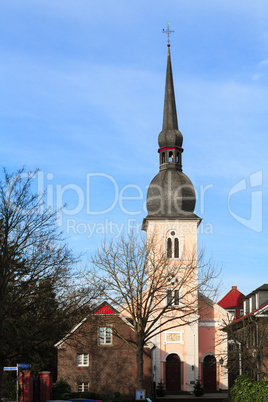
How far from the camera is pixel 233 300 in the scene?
8400 cm

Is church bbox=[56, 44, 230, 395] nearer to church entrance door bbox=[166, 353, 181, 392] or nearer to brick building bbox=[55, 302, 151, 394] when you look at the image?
church entrance door bbox=[166, 353, 181, 392]

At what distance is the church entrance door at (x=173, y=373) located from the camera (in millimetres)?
56406

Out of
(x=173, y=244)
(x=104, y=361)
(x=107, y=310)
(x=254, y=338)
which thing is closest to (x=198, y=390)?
(x=104, y=361)

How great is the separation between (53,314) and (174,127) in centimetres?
3231

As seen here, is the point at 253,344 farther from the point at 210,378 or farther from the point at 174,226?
the point at 174,226

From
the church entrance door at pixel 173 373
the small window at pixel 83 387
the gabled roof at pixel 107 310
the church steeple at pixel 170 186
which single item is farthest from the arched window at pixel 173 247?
the small window at pixel 83 387

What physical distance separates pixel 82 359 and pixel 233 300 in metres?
38.8

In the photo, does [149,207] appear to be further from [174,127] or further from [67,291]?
[67,291]

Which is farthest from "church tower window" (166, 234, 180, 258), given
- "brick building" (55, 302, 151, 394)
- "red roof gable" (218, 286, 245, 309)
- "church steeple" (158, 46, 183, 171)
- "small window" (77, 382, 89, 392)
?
"red roof gable" (218, 286, 245, 309)

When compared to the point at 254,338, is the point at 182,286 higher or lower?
higher

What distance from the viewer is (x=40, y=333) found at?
30109 millimetres

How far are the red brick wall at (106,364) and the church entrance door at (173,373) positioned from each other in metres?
8.52

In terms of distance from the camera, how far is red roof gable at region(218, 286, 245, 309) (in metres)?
82.9

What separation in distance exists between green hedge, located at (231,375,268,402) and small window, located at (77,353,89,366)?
62.3 ft
